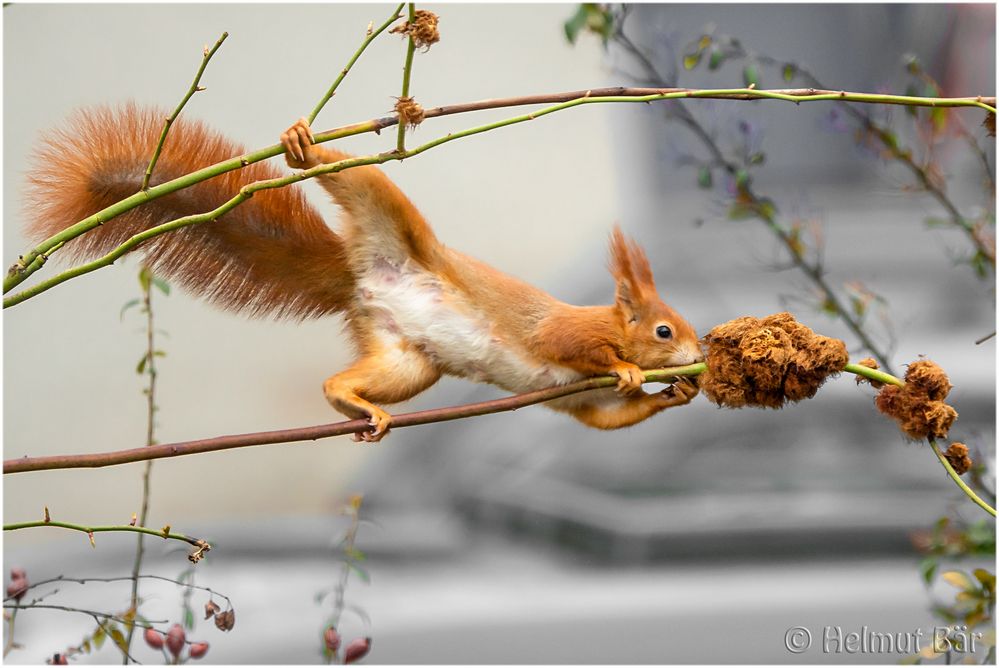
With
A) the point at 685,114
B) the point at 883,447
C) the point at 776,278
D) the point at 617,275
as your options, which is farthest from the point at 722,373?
the point at 883,447

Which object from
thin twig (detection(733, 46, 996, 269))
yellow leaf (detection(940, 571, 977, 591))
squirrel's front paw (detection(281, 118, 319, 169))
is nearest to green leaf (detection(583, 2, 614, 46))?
thin twig (detection(733, 46, 996, 269))

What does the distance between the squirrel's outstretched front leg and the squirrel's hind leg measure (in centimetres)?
12

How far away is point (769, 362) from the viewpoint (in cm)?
56

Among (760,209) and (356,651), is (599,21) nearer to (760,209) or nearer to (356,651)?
(760,209)

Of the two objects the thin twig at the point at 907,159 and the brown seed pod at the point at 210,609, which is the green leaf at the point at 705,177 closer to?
the thin twig at the point at 907,159

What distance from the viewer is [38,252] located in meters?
0.53

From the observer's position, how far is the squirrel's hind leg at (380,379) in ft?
2.32

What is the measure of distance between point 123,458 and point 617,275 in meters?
0.39

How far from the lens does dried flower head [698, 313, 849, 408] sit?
0.56 metres

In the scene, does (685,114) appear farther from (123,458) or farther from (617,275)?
(123,458)

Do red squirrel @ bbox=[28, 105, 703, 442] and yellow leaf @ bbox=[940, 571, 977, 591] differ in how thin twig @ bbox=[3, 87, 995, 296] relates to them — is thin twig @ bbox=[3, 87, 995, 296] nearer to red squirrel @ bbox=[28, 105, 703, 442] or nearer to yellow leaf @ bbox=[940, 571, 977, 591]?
red squirrel @ bbox=[28, 105, 703, 442]

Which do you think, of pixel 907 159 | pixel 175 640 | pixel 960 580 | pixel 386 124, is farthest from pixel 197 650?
pixel 907 159

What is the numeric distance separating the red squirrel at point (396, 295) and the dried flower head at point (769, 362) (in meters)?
0.12

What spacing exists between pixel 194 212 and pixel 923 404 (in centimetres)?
49
